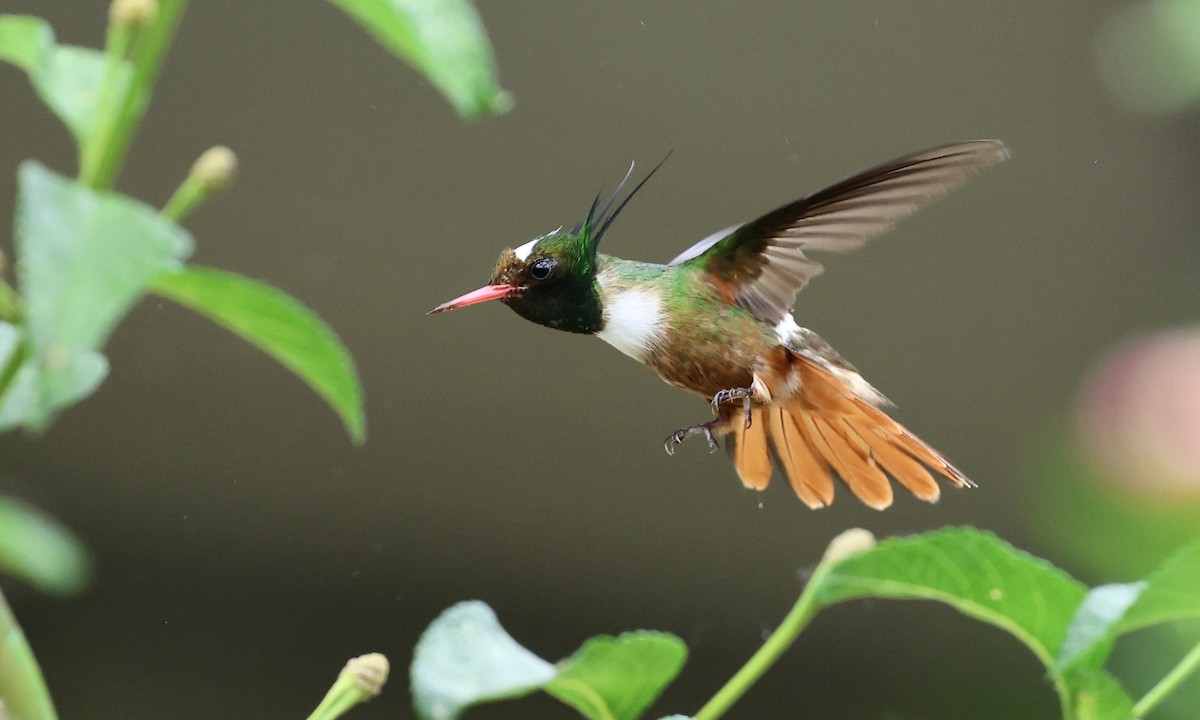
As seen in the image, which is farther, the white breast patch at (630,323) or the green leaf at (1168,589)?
the white breast patch at (630,323)

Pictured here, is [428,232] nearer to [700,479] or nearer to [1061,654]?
[700,479]

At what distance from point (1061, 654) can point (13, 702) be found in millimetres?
243

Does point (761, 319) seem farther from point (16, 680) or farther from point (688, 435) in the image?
point (16, 680)

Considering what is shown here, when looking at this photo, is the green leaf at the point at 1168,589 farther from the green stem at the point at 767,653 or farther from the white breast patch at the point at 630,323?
the white breast patch at the point at 630,323

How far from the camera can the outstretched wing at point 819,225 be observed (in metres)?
0.42

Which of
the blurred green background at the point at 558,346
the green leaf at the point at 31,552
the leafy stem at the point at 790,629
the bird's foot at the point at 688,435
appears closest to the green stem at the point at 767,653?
the leafy stem at the point at 790,629

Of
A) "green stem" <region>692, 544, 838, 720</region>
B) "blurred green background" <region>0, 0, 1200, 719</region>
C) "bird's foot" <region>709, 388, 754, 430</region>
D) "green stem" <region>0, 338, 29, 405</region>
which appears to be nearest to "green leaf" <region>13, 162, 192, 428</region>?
"green stem" <region>0, 338, 29, 405</region>

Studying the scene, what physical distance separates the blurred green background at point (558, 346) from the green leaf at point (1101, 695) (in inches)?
31.5

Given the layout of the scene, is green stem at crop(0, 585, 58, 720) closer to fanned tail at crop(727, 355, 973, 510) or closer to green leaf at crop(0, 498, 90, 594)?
green leaf at crop(0, 498, 90, 594)

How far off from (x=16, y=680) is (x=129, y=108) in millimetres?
134

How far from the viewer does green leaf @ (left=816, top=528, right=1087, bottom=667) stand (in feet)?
0.98

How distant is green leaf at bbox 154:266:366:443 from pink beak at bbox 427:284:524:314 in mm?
121

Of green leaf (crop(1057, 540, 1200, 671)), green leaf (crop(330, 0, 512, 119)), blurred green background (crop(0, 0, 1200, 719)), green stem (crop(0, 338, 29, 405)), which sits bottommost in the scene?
blurred green background (crop(0, 0, 1200, 719))

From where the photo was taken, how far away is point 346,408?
0.86 feet
